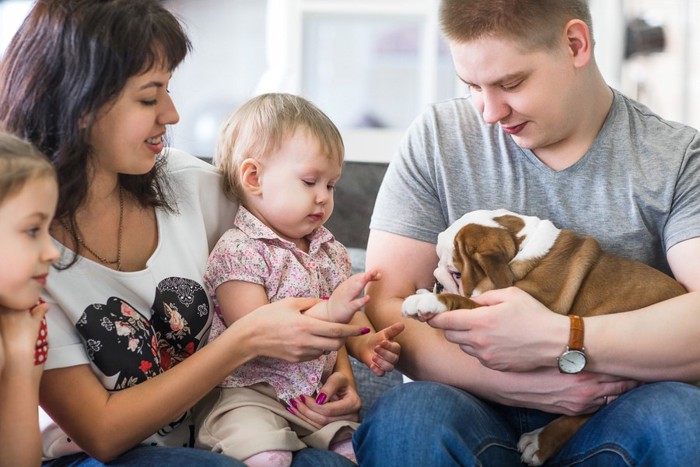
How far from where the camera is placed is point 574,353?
1.53 m

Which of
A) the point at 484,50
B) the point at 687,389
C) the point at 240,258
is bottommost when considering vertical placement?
the point at 687,389

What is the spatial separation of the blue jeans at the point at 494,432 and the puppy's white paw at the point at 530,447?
0.05 ft

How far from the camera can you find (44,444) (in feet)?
4.88

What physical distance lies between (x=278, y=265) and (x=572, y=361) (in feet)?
1.80

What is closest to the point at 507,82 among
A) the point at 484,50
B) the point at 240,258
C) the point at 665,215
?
the point at 484,50

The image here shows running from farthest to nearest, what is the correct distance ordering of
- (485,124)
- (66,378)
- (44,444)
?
(485,124)
(44,444)
(66,378)

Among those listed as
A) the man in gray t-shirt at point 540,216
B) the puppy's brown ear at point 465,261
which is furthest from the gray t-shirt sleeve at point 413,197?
the puppy's brown ear at point 465,261

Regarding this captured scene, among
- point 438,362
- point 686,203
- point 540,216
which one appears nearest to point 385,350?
point 438,362

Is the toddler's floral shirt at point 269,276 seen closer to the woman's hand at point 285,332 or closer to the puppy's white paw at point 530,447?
the woman's hand at point 285,332

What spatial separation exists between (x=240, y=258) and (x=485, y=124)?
588mm

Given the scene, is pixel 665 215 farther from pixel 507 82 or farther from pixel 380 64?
pixel 380 64

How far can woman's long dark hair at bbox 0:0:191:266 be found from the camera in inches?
55.6

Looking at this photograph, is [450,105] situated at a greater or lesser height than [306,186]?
greater

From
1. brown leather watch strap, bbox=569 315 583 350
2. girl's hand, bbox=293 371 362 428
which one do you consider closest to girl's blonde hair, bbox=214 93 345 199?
girl's hand, bbox=293 371 362 428
